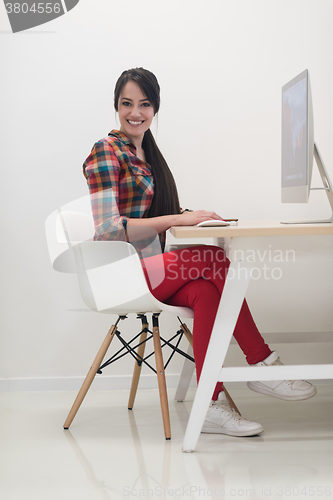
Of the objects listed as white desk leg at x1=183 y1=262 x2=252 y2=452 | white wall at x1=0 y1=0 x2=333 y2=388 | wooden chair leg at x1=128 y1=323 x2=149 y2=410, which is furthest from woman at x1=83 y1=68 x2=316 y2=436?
white wall at x1=0 y1=0 x2=333 y2=388

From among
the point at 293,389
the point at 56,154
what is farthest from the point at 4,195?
the point at 293,389

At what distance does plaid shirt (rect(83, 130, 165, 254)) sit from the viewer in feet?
5.29

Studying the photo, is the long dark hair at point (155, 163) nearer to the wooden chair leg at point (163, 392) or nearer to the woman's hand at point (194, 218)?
the woman's hand at point (194, 218)

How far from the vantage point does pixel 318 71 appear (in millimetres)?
2252

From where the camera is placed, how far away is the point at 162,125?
2.25 m

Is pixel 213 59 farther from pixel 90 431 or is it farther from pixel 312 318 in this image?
pixel 90 431

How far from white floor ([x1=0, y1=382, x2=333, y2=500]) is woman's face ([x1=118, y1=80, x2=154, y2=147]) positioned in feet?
3.48

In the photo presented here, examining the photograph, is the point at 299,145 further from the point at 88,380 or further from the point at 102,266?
the point at 88,380

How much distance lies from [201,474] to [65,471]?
38 centimetres

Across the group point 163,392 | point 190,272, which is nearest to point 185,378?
point 163,392

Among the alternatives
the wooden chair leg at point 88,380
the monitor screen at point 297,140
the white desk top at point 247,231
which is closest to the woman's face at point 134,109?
the monitor screen at point 297,140

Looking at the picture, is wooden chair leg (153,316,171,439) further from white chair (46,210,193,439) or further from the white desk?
the white desk

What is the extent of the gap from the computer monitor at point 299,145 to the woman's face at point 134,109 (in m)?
0.48

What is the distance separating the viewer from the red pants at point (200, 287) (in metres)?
1.58
